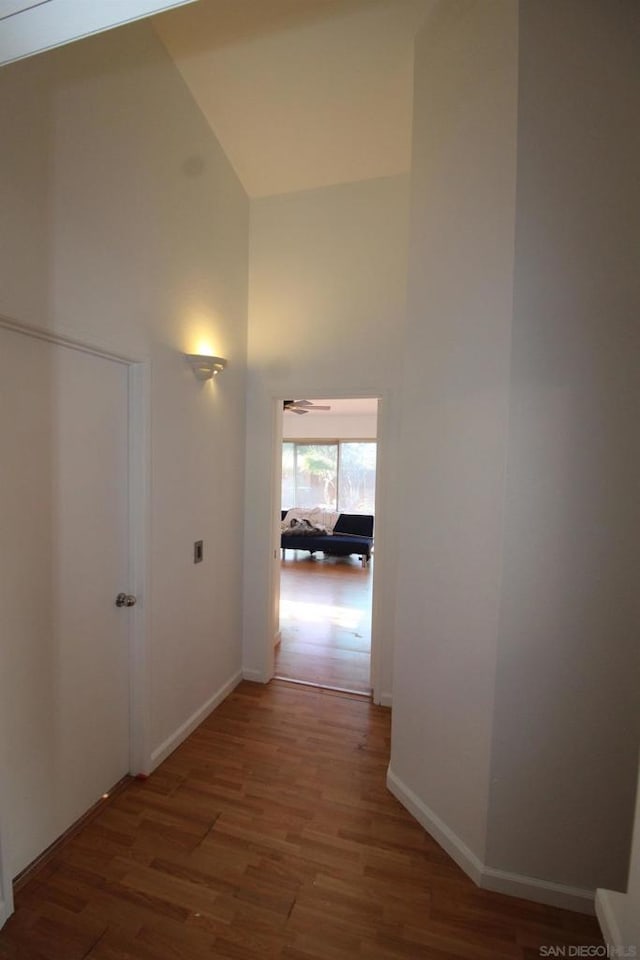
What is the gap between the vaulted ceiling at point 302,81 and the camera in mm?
1846

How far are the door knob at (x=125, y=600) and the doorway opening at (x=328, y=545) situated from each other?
161 cm

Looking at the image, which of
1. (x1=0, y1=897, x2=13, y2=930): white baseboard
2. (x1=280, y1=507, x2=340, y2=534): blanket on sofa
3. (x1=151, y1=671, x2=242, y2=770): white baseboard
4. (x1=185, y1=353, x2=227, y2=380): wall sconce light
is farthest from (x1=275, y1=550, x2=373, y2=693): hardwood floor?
(x1=185, y1=353, x2=227, y2=380): wall sconce light

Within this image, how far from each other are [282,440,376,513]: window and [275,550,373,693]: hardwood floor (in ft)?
8.44

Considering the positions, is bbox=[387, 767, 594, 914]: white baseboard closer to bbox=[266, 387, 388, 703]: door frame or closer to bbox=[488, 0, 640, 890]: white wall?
bbox=[488, 0, 640, 890]: white wall

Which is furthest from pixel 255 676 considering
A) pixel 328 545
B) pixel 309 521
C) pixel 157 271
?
pixel 309 521

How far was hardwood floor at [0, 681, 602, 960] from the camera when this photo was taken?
1370 mm

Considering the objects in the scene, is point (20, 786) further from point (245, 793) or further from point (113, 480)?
point (113, 480)

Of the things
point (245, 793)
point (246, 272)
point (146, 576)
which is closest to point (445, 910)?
point (245, 793)

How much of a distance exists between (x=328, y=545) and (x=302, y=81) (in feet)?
19.2

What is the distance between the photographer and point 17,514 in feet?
4.81

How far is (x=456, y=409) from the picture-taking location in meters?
1.71

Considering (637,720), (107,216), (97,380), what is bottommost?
(637,720)

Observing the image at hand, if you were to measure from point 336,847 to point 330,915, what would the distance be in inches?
10.4

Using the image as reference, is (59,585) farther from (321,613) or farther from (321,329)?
(321,613)
